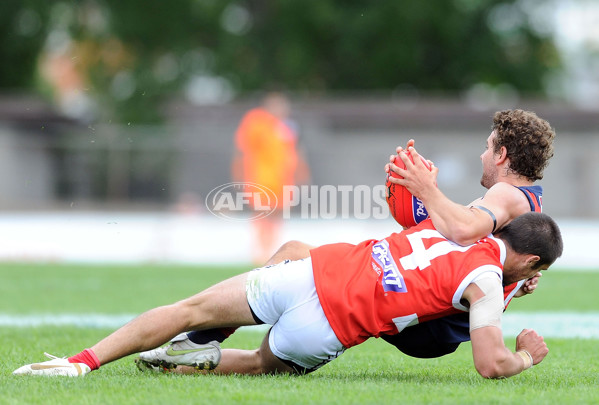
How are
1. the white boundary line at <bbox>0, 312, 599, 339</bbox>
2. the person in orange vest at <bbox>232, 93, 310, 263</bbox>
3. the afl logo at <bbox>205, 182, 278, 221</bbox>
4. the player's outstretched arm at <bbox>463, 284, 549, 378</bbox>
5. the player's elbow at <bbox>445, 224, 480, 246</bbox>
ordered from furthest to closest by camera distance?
1. the afl logo at <bbox>205, 182, 278, 221</bbox>
2. the person in orange vest at <bbox>232, 93, 310, 263</bbox>
3. the white boundary line at <bbox>0, 312, 599, 339</bbox>
4. the player's elbow at <bbox>445, 224, 480, 246</bbox>
5. the player's outstretched arm at <bbox>463, 284, 549, 378</bbox>

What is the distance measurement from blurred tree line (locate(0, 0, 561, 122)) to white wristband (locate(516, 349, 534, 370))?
26.5 m

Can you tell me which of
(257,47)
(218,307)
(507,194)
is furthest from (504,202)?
(257,47)

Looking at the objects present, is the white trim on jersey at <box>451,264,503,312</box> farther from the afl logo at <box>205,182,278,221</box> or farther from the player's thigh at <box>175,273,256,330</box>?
the afl logo at <box>205,182,278,221</box>

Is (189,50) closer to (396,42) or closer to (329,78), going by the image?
(329,78)

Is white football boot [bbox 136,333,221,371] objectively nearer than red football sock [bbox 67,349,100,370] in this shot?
No

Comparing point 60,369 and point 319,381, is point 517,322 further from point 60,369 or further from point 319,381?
point 60,369

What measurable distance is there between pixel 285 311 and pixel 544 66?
30466 millimetres

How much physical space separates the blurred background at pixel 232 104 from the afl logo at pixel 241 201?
268 millimetres

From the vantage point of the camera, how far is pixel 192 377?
4.95 metres

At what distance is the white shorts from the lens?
4809 millimetres

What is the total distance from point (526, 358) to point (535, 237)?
2.08ft

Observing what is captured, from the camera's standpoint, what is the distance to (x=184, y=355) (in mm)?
5070

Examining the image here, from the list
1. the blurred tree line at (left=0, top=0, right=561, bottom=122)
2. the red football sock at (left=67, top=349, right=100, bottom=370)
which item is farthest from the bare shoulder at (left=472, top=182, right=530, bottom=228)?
the blurred tree line at (left=0, top=0, right=561, bottom=122)

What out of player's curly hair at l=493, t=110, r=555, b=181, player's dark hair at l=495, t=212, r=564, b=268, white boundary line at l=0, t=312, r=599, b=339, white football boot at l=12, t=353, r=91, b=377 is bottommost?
white boundary line at l=0, t=312, r=599, b=339
